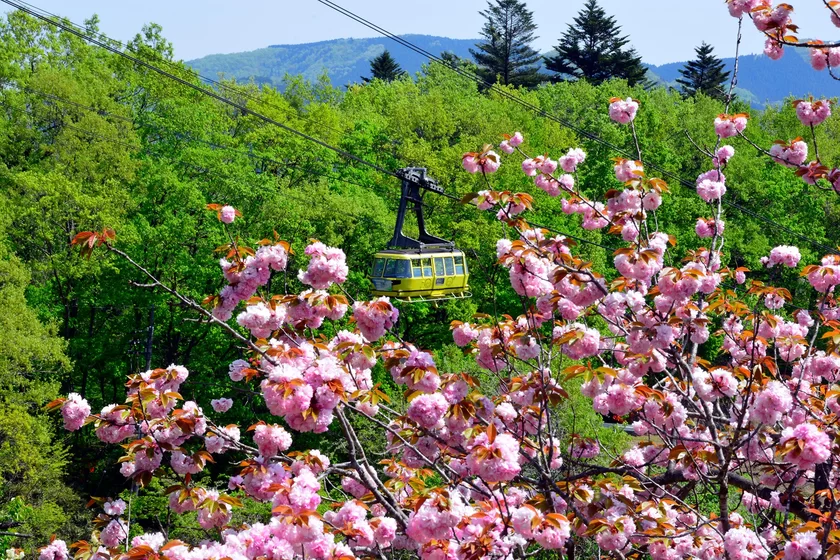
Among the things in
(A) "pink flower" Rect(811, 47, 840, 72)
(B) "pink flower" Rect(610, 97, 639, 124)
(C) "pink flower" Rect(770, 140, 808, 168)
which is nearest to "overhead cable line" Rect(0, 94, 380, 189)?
(B) "pink flower" Rect(610, 97, 639, 124)

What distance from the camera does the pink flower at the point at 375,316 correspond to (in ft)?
17.8

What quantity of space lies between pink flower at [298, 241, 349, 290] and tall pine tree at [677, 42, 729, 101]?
2066 inches

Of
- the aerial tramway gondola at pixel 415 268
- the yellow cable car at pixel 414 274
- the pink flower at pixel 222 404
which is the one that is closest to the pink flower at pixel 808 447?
the pink flower at pixel 222 404

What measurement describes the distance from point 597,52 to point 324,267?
52.7m

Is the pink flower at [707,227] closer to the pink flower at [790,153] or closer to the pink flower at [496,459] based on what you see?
the pink flower at [790,153]

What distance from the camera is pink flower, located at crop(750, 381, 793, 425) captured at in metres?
4.71

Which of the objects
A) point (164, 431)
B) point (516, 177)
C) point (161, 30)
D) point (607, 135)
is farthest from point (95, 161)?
→ point (164, 431)

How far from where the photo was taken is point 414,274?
17.6 metres

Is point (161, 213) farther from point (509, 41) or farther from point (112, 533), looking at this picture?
point (509, 41)

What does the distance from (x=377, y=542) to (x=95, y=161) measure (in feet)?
81.0

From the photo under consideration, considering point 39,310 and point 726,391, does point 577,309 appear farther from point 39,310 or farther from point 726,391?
point 39,310

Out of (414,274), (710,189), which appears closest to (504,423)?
(710,189)

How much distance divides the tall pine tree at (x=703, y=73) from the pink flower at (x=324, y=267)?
52.5m

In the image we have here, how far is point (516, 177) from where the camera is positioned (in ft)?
101
